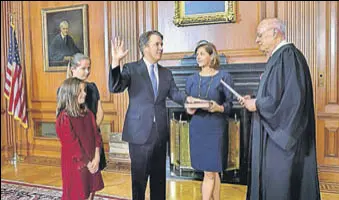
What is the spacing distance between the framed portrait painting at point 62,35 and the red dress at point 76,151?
306cm

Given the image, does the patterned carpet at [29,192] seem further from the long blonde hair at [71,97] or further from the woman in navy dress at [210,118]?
the long blonde hair at [71,97]

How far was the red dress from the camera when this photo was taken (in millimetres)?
2529

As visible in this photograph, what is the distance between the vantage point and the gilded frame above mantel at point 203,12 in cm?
454

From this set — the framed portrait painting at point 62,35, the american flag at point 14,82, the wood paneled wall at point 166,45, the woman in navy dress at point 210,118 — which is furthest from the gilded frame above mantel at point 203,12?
the american flag at point 14,82

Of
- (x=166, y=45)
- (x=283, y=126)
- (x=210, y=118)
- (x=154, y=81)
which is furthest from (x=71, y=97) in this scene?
(x=166, y=45)

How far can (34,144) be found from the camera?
598 centimetres

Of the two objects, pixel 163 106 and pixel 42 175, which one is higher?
pixel 163 106

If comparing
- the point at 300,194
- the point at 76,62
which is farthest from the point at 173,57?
the point at 300,194

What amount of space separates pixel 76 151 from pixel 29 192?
180 cm

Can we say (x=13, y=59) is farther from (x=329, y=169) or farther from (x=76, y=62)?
(x=329, y=169)

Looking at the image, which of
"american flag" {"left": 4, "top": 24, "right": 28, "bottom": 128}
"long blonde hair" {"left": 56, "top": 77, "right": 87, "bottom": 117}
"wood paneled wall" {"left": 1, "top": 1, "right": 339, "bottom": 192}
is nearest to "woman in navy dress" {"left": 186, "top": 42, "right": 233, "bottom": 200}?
"long blonde hair" {"left": 56, "top": 77, "right": 87, "bottom": 117}

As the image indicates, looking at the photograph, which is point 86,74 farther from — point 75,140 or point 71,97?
point 75,140

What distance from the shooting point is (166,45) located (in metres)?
4.95

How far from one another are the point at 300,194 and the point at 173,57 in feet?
9.43
